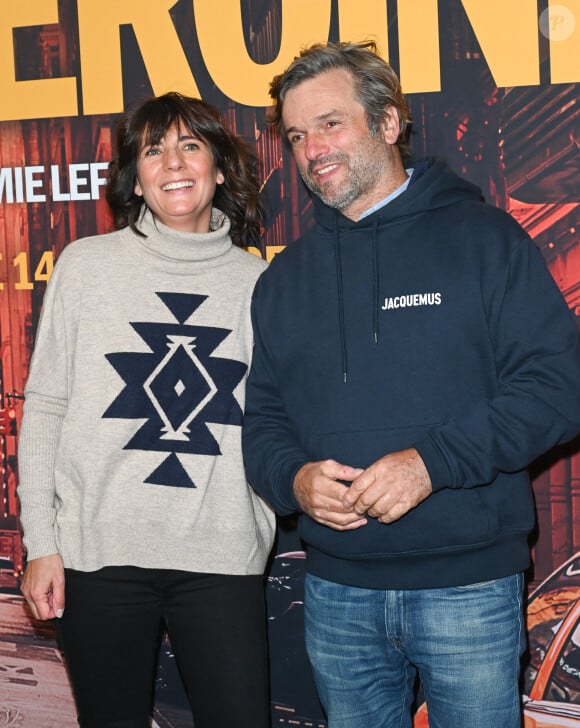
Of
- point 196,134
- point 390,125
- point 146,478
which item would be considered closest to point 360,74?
point 390,125

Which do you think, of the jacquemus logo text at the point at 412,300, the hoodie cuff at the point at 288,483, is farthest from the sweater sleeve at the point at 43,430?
the jacquemus logo text at the point at 412,300

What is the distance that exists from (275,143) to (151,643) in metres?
1.32

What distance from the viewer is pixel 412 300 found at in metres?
1.68

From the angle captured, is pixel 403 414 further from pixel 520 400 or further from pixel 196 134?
pixel 196 134

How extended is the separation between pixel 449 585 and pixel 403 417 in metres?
0.33

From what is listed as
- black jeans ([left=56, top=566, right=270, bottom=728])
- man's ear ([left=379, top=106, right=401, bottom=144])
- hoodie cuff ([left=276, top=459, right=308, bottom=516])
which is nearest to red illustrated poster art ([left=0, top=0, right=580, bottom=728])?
man's ear ([left=379, top=106, right=401, bottom=144])

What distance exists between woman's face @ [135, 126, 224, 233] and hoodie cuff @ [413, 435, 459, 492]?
31.6 inches

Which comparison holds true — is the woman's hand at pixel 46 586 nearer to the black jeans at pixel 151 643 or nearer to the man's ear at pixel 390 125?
the black jeans at pixel 151 643

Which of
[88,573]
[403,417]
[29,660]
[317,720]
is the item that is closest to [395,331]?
[403,417]

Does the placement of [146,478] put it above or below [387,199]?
below

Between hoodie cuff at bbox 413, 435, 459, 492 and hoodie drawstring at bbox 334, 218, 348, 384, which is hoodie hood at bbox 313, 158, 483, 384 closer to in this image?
hoodie drawstring at bbox 334, 218, 348, 384

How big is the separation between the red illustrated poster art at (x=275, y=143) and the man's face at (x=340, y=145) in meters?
0.41

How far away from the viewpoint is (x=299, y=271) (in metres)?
1.86

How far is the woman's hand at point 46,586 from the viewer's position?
1.83 meters
